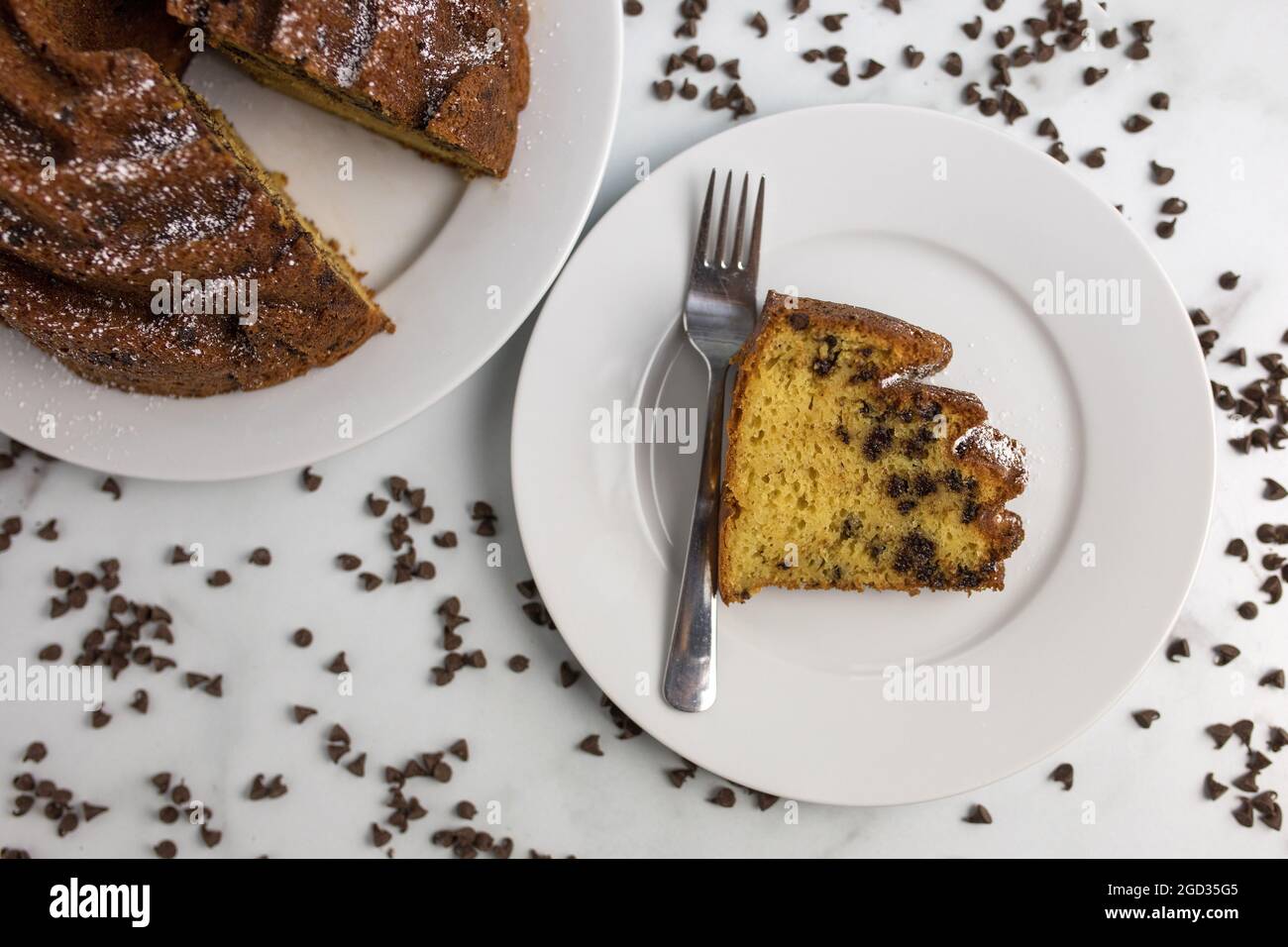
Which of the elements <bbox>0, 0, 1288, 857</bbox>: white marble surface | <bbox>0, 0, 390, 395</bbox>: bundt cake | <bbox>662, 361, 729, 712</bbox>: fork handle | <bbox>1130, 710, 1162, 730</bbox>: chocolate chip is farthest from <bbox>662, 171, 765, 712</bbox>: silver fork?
<bbox>1130, 710, 1162, 730</bbox>: chocolate chip

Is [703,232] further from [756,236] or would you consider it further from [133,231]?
[133,231]

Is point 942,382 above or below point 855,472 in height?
above

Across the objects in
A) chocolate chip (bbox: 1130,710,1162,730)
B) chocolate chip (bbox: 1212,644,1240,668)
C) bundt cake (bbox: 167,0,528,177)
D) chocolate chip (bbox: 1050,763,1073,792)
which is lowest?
chocolate chip (bbox: 1050,763,1073,792)

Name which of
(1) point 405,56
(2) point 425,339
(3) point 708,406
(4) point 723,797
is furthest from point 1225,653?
(1) point 405,56

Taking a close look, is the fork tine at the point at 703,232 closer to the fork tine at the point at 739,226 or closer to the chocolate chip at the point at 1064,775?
the fork tine at the point at 739,226

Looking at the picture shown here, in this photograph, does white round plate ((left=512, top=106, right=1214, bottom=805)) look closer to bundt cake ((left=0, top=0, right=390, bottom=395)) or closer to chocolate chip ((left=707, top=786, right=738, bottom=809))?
chocolate chip ((left=707, top=786, right=738, bottom=809))

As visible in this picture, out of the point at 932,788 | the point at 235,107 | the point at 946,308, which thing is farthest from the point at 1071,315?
the point at 235,107
